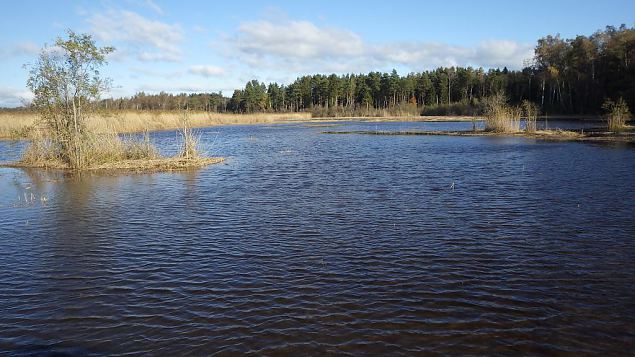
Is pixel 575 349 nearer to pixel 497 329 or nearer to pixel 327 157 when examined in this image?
pixel 497 329

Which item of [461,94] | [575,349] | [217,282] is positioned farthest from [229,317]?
[461,94]

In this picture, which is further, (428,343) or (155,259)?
(155,259)

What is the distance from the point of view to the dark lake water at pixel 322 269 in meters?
5.97

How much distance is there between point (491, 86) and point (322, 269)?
99.1 m

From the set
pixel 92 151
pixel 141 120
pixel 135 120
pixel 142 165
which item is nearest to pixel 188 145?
pixel 142 165

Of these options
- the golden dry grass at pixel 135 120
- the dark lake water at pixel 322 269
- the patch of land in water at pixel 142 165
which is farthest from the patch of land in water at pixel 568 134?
the patch of land in water at pixel 142 165

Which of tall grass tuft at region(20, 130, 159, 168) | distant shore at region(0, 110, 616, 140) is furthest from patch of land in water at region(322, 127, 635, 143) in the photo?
tall grass tuft at region(20, 130, 159, 168)

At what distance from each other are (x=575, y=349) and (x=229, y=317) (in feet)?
14.6

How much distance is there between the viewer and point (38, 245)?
399 inches

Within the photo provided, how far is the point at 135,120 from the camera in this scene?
45.9 m

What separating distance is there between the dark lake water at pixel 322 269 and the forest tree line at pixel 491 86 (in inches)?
618

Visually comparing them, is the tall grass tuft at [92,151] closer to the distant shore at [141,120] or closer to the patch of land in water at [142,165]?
the patch of land in water at [142,165]

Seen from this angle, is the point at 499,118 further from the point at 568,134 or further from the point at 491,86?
the point at 491,86

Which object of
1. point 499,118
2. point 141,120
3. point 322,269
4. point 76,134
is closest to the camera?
point 322,269
